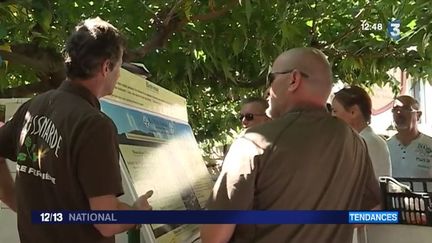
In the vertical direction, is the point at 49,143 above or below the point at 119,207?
above

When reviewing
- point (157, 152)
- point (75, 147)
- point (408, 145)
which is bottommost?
point (408, 145)

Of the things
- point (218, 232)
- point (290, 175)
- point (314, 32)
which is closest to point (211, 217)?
point (218, 232)

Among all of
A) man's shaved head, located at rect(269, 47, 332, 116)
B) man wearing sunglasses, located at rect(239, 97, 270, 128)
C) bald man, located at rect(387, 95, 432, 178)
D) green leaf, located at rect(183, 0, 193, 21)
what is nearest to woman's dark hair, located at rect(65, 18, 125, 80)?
man's shaved head, located at rect(269, 47, 332, 116)

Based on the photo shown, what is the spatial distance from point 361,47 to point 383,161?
1575 mm

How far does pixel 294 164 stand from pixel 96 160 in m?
0.63

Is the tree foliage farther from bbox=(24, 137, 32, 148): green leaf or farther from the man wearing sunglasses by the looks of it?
bbox=(24, 137, 32, 148): green leaf

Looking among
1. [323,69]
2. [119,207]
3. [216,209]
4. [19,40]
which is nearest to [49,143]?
[119,207]

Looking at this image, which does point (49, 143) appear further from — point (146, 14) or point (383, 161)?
point (383, 161)

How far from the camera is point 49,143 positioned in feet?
6.49

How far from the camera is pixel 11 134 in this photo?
223 cm

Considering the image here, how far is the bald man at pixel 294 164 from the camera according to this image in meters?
1.93

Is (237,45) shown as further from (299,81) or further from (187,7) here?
(299,81)

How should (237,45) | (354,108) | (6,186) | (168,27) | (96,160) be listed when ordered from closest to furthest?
(96,160) → (6,186) → (168,27) → (237,45) → (354,108)

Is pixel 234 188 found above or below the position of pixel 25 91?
above
